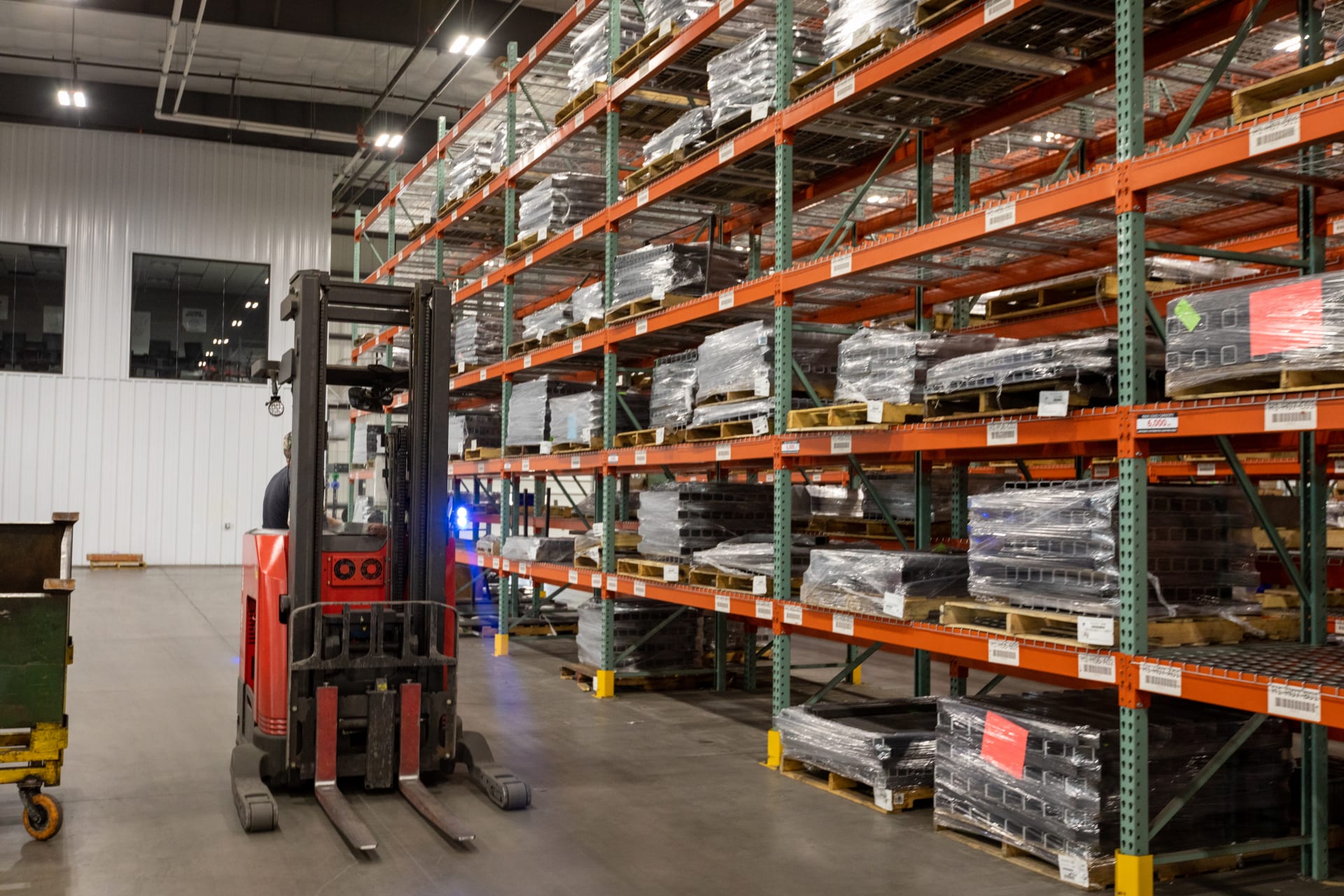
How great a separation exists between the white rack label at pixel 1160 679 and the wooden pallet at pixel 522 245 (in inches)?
317

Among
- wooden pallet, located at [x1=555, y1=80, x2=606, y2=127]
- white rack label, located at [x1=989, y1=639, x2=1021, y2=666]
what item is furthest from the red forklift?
wooden pallet, located at [x1=555, y1=80, x2=606, y2=127]

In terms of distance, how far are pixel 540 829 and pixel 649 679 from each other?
14.3 feet

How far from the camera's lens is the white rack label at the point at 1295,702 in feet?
13.0

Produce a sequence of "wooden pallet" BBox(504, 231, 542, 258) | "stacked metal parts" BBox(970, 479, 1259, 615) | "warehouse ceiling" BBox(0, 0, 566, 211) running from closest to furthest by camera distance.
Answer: "stacked metal parts" BBox(970, 479, 1259, 615)
"wooden pallet" BBox(504, 231, 542, 258)
"warehouse ceiling" BBox(0, 0, 566, 211)

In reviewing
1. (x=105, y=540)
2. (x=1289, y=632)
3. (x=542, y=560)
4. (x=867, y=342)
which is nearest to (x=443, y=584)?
(x=867, y=342)

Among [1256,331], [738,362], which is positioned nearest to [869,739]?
[738,362]

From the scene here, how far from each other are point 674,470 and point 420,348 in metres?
6.23

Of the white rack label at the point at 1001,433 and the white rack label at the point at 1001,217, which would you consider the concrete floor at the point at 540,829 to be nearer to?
the white rack label at the point at 1001,433

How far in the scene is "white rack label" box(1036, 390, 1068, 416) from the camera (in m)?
5.15

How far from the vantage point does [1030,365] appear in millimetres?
5410

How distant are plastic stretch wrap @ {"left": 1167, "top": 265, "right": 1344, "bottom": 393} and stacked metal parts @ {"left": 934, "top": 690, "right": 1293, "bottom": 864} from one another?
1641 millimetres

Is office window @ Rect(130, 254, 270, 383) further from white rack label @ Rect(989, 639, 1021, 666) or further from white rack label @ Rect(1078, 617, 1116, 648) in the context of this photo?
white rack label @ Rect(1078, 617, 1116, 648)

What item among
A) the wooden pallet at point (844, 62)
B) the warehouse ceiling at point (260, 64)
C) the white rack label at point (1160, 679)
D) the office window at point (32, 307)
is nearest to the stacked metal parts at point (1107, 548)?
the white rack label at point (1160, 679)

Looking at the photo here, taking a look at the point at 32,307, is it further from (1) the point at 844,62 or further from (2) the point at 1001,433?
(2) the point at 1001,433
